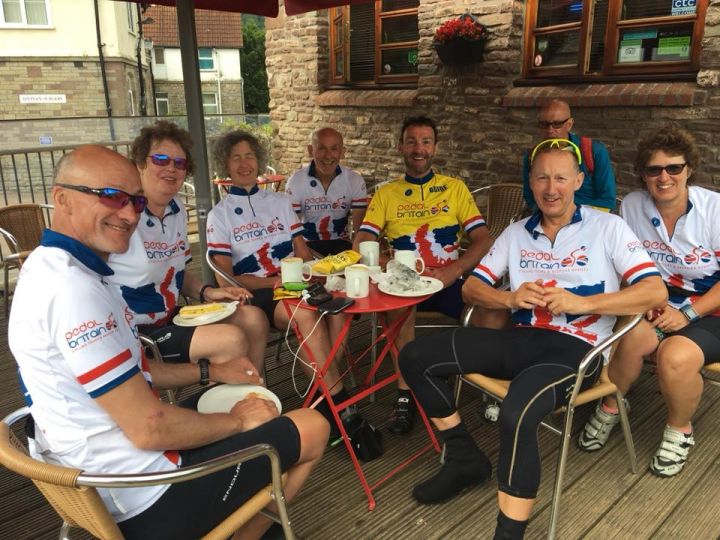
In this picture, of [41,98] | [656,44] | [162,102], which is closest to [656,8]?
[656,44]

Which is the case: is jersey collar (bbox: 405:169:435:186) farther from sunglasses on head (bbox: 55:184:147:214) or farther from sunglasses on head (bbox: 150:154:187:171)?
sunglasses on head (bbox: 55:184:147:214)

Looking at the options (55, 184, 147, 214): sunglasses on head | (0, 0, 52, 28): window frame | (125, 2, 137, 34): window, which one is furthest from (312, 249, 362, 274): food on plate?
(0, 0, 52, 28): window frame

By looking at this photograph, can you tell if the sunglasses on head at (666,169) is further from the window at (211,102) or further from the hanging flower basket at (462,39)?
the window at (211,102)

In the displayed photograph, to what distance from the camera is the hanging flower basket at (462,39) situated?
515cm

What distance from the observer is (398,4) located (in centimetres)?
632

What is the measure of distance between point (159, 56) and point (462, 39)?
3531 cm

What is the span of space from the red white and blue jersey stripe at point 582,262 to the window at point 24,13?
26671mm

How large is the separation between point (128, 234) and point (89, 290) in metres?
0.26

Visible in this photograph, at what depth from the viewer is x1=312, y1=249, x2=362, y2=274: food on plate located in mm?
2395

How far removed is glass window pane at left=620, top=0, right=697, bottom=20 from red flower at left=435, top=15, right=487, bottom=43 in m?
1.24

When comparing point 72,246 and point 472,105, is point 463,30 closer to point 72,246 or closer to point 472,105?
point 472,105

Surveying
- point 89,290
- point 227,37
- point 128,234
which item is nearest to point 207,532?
point 89,290

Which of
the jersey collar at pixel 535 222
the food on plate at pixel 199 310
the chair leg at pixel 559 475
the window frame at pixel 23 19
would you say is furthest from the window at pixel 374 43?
the window frame at pixel 23 19

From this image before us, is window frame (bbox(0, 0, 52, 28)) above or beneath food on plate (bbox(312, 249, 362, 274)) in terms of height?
above
